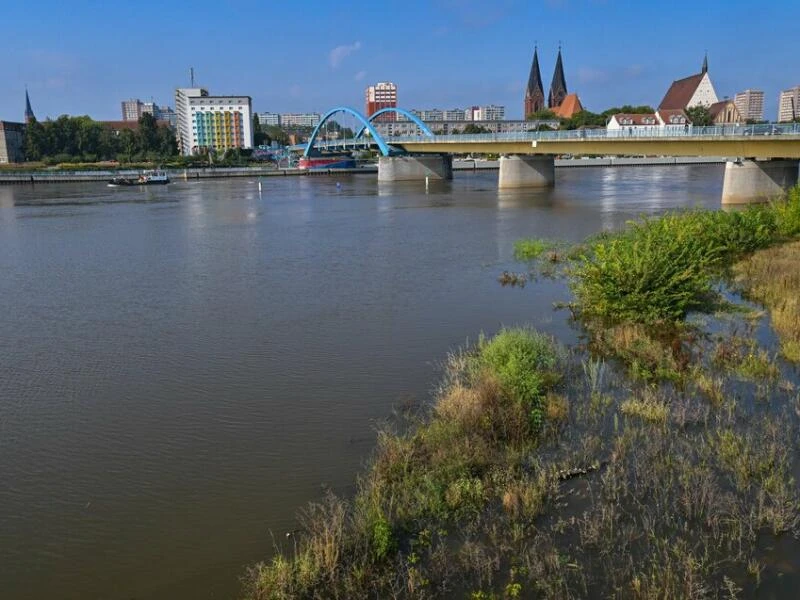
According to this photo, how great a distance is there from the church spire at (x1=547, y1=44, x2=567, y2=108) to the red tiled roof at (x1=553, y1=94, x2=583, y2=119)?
773 centimetres

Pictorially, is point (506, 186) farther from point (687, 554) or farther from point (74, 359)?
point (687, 554)

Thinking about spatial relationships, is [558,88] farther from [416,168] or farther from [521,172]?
[521,172]

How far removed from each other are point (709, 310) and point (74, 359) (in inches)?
466

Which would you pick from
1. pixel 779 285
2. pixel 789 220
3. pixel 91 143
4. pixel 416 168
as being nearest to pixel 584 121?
pixel 416 168

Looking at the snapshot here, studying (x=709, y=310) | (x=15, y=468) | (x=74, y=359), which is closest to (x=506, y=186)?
(x=709, y=310)

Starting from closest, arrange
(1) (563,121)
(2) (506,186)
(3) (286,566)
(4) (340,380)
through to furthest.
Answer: (3) (286,566) < (4) (340,380) < (2) (506,186) < (1) (563,121)

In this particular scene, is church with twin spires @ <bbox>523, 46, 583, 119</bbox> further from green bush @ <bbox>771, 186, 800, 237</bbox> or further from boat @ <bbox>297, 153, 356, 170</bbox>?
green bush @ <bbox>771, 186, 800, 237</bbox>

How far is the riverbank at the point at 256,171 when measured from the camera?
83250 mm

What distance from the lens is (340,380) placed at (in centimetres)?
1063

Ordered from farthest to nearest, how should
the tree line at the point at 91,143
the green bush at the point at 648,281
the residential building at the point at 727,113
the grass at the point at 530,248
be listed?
the residential building at the point at 727,113
the tree line at the point at 91,143
the grass at the point at 530,248
the green bush at the point at 648,281

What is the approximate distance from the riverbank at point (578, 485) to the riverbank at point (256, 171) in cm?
8272

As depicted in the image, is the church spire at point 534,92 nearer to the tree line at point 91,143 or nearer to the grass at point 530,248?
the tree line at point 91,143

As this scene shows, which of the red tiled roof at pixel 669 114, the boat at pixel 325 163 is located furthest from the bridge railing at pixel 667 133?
the red tiled roof at pixel 669 114

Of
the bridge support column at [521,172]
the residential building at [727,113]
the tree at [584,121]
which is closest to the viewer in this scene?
the bridge support column at [521,172]
